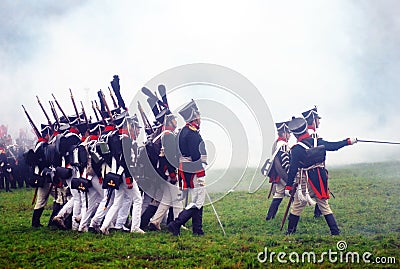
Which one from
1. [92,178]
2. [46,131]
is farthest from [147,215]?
[46,131]

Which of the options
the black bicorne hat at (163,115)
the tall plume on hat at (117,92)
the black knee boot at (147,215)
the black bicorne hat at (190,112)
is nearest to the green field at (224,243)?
the black knee boot at (147,215)

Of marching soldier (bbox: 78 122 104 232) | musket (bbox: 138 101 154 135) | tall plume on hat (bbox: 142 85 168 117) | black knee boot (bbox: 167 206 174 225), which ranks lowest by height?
black knee boot (bbox: 167 206 174 225)

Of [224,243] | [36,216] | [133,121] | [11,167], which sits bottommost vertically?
[224,243]

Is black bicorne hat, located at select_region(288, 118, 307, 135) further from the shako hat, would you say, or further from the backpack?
the shako hat

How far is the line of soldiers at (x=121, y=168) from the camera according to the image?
361 inches

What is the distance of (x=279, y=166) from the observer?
11375mm

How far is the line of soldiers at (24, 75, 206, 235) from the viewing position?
918cm

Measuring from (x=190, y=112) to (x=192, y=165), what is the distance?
95 cm

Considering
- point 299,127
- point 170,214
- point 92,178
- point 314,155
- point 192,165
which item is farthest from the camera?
point 170,214

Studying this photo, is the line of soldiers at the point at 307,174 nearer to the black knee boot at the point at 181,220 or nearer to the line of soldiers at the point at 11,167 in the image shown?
the black knee boot at the point at 181,220

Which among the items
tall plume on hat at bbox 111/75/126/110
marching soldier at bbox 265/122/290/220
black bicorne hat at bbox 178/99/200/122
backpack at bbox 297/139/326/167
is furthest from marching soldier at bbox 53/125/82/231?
backpack at bbox 297/139/326/167

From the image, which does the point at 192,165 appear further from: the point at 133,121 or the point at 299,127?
the point at 299,127

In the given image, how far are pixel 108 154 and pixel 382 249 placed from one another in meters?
5.00

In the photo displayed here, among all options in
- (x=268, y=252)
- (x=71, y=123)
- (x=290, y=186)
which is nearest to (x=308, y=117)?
(x=290, y=186)
